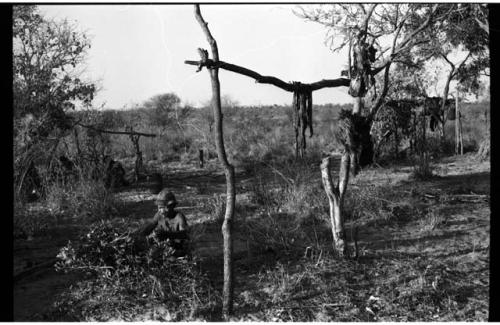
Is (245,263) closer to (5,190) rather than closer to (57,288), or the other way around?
(57,288)

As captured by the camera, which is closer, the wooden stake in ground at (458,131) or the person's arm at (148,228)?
the person's arm at (148,228)

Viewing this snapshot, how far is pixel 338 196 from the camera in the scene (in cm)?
502

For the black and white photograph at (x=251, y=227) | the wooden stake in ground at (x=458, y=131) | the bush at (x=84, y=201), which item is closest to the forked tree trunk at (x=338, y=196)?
the black and white photograph at (x=251, y=227)

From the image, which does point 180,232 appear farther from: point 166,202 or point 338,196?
point 338,196

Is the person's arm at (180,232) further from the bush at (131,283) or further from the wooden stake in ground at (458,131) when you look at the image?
the wooden stake in ground at (458,131)

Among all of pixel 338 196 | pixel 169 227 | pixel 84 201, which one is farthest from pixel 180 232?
pixel 84 201

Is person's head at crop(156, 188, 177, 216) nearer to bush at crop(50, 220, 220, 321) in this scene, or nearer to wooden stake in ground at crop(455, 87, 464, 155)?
bush at crop(50, 220, 220, 321)

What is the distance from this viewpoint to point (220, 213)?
728cm

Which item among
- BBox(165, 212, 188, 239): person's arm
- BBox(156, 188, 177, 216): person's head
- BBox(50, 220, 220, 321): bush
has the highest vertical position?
BBox(156, 188, 177, 216): person's head

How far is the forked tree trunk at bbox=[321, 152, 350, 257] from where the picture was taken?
492 cm

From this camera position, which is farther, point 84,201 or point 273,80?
point 84,201

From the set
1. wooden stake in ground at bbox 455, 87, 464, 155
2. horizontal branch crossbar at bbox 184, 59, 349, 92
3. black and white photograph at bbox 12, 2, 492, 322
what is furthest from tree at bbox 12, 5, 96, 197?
wooden stake in ground at bbox 455, 87, 464, 155

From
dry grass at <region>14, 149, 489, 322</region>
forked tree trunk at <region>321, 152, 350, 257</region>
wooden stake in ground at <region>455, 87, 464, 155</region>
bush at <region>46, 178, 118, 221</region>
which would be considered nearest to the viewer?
dry grass at <region>14, 149, 489, 322</region>

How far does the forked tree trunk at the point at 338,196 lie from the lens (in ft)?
16.1
